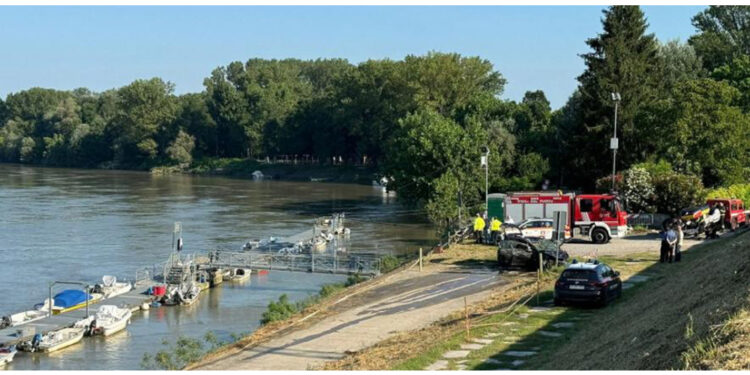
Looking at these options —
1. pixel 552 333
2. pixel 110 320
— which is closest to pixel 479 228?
pixel 110 320

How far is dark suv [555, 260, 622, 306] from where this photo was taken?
85.2ft

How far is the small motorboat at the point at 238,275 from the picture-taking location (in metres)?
52.1

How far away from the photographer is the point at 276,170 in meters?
163

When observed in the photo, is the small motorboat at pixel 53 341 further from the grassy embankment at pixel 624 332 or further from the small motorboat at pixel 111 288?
the grassy embankment at pixel 624 332

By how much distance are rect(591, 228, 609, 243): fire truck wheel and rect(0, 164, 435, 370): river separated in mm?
14503

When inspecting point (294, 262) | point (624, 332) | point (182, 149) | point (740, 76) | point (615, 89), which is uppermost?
point (740, 76)

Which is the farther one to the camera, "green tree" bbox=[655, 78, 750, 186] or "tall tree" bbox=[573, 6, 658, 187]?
"tall tree" bbox=[573, 6, 658, 187]

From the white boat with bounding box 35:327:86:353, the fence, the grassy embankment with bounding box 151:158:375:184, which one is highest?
the grassy embankment with bounding box 151:158:375:184

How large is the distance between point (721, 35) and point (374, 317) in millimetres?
88621

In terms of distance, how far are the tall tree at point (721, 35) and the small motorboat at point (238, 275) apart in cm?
5649

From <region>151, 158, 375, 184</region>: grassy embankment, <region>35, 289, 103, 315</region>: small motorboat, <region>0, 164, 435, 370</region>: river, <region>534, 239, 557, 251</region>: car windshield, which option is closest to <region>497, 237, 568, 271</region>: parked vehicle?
<region>534, 239, 557, 251</region>: car windshield

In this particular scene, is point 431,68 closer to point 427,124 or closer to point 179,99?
point 427,124

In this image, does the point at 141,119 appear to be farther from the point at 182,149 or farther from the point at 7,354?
the point at 7,354

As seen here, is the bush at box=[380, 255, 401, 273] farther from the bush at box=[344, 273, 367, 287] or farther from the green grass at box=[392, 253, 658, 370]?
the green grass at box=[392, 253, 658, 370]
